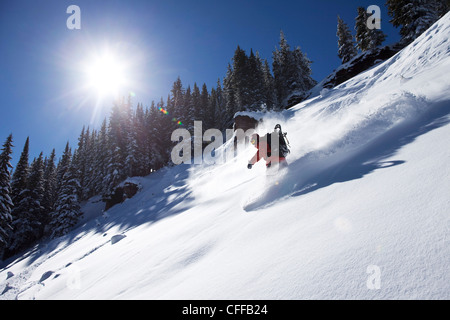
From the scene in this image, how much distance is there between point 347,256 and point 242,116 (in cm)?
2616

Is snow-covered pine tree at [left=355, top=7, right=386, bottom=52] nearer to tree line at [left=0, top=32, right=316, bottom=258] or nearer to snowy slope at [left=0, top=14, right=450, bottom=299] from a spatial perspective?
tree line at [left=0, top=32, right=316, bottom=258]

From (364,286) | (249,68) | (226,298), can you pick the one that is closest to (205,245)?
(226,298)

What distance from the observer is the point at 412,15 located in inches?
997

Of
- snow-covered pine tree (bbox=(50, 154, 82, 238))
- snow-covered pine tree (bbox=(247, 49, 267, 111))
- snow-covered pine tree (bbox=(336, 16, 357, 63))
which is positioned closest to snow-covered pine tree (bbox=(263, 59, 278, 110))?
snow-covered pine tree (bbox=(247, 49, 267, 111))

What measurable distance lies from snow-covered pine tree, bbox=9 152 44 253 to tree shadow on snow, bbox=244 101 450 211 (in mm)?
39183

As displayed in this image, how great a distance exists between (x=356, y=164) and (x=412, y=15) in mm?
33100

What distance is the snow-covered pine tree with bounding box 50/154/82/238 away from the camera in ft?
91.7

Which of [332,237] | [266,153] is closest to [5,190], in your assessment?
[266,153]

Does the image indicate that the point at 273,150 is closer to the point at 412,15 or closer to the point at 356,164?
the point at 356,164

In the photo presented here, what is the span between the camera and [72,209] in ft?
96.5

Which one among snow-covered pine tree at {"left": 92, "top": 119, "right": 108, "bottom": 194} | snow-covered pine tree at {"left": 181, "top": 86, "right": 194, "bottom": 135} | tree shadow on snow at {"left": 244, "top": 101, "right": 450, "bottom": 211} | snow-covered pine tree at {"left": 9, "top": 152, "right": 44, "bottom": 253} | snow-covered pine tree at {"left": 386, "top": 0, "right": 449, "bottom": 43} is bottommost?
snow-covered pine tree at {"left": 9, "top": 152, "right": 44, "bottom": 253}

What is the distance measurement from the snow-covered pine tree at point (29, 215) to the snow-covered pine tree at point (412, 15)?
186 feet

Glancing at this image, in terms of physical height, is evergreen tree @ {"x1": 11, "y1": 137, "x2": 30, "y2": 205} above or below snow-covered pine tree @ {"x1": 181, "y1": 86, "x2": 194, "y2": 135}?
below
